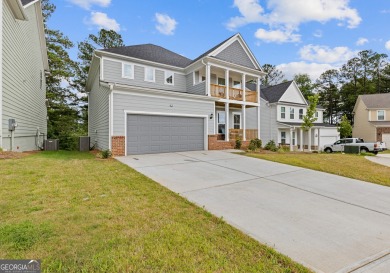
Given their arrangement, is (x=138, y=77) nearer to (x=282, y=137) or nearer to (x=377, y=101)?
(x=282, y=137)

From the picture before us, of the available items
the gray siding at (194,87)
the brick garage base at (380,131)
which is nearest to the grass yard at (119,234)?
the gray siding at (194,87)

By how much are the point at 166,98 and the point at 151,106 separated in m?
1.09

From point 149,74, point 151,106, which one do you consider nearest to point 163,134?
point 151,106

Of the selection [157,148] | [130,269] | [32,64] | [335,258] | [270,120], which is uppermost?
[32,64]

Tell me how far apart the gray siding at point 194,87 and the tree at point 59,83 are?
45.6 ft

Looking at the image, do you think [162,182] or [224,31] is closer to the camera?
[162,182]

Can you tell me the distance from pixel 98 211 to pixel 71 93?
27.2 m

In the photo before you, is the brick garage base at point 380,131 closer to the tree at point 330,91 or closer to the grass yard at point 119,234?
the tree at point 330,91

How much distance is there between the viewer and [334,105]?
47.1 meters

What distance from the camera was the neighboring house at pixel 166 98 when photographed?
36.6ft

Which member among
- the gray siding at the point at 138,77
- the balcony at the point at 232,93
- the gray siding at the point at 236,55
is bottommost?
the balcony at the point at 232,93

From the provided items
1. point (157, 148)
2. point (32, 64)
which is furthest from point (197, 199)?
point (32, 64)

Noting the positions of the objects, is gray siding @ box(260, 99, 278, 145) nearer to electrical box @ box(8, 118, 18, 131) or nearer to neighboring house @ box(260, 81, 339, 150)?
neighboring house @ box(260, 81, 339, 150)

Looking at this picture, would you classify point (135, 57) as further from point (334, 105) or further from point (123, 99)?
point (334, 105)
